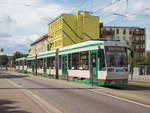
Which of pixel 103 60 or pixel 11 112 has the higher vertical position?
pixel 103 60

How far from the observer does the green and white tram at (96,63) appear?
1490 cm

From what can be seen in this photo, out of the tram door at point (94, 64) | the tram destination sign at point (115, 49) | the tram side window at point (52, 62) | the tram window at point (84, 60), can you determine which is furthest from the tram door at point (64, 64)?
the tram destination sign at point (115, 49)

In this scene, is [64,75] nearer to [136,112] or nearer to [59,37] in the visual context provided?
[136,112]

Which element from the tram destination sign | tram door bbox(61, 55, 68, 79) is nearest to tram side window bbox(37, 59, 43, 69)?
tram door bbox(61, 55, 68, 79)

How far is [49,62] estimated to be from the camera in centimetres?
2717

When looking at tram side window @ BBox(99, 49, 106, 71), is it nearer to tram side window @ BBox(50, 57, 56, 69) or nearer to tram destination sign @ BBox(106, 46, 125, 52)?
tram destination sign @ BBox(106, 46, 125, 52)

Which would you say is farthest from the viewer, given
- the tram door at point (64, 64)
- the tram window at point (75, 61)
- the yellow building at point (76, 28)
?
the yellow building at point (76, 28)

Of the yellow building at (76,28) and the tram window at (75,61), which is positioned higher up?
the yellow building at (76,28)

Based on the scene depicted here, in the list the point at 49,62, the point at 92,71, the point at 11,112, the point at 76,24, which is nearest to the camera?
the point at 11,112

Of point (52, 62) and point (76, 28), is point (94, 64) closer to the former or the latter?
point (52, 62)

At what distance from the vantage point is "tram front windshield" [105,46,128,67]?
14914mm

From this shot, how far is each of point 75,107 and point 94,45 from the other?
792 cm

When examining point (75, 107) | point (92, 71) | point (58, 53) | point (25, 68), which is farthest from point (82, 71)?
point (25, 68)

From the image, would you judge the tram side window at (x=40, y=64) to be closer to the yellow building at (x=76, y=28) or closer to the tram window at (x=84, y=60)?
the tram window at (x=84, y=60)
